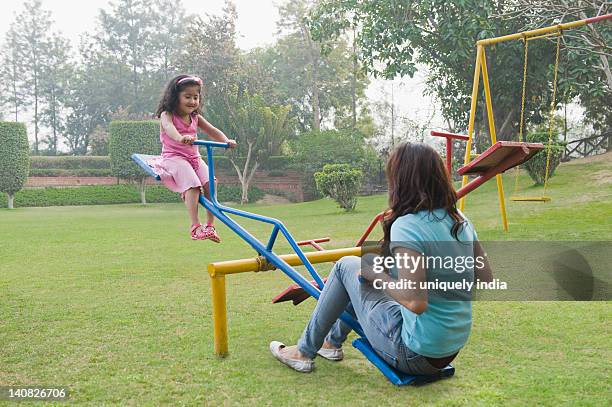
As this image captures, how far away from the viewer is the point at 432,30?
1451 centimetres

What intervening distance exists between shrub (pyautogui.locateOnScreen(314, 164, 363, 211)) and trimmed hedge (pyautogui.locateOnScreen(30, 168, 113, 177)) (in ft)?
39.6

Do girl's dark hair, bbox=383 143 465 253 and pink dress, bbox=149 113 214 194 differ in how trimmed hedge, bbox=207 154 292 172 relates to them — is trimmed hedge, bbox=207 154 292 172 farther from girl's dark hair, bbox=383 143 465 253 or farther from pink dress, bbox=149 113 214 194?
girl's dark hair, bbox=383 143 465 253

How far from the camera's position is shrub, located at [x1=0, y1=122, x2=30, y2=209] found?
1819 centimetres

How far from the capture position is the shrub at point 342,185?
12125 mm

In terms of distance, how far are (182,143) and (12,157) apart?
56.4 feet

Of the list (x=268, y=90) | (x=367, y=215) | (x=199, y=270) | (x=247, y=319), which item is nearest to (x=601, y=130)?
(x=367, y=215)

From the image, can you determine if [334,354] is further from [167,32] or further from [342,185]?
[167,32]

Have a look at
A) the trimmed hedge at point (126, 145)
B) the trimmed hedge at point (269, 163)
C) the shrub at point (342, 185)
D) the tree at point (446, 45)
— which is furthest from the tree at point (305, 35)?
the shrub at point (342, 185)

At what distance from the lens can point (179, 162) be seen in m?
3.48

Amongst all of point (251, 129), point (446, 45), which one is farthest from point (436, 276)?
point (251, 129)

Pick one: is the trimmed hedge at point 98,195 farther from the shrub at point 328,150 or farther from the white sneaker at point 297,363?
the white sneaker at point 297,363

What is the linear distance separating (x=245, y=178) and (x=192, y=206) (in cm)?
1837

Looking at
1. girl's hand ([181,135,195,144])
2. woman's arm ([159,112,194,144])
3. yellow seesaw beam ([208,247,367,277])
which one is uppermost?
woman's arm ([159,112,194,144])

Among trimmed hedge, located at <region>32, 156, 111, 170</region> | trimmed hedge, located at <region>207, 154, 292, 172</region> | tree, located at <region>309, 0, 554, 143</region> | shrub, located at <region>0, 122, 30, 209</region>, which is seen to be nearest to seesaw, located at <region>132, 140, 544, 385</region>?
tree, located at <region>309, 0, 554, 143</region>
